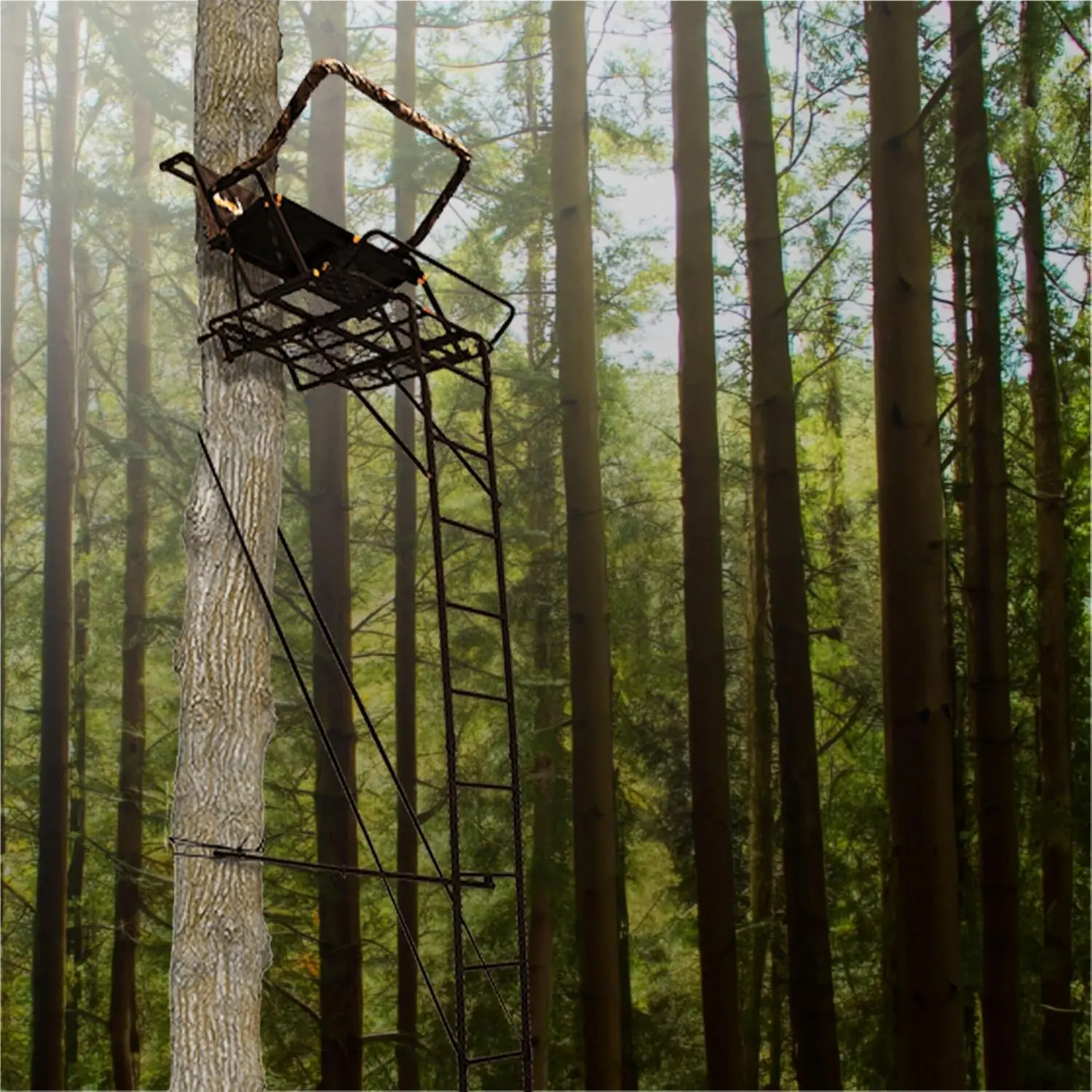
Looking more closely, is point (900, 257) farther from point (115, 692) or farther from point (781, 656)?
point (115, 692)

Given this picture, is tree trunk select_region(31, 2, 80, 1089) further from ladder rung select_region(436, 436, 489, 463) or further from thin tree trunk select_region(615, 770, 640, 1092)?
ladder rung select_region(436, 436, 489, 463)

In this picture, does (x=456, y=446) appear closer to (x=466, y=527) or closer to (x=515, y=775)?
(x=466, y=527)

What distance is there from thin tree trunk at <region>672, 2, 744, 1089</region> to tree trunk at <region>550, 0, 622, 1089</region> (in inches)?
20.3

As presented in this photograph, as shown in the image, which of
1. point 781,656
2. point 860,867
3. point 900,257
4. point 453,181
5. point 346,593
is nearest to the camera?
point 453,181

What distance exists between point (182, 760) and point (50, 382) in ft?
23.7

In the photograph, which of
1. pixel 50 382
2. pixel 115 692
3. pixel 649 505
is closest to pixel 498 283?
pixel 649 505

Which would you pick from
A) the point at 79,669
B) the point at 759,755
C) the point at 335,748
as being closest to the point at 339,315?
the point at 335,748

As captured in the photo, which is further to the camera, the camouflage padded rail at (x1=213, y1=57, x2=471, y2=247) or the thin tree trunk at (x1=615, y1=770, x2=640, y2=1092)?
the thin tree trunk at (x1=615, y1=770, x2=640, y2=1092)

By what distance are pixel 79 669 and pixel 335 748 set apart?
15.0 feet

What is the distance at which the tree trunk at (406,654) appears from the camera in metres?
8.84

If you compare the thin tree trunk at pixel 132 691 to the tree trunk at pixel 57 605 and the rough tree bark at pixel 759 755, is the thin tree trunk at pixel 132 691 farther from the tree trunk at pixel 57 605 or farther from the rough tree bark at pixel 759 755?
the rough tree bark at pixel 759 755

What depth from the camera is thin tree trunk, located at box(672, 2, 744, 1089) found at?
21.1ft

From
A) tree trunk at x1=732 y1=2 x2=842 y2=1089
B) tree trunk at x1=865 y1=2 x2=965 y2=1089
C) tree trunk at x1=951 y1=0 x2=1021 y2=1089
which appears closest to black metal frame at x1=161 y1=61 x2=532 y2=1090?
tree trunk at x1=865 y1=2 x2=965 y2=1089

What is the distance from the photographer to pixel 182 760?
3.04 meters
